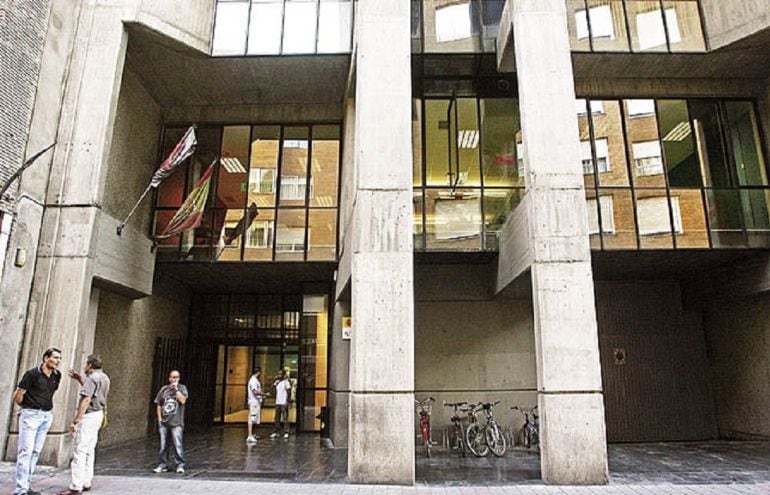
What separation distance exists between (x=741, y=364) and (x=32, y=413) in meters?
15.9

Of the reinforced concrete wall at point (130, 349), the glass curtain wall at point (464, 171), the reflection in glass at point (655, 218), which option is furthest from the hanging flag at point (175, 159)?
the reflection in glass at point (655, 218)

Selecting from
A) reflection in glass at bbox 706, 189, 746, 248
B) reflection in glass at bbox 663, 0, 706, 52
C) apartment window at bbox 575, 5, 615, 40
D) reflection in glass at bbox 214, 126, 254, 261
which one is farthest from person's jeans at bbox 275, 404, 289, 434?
reflection in glass at bbox 663, 0, 706, 52

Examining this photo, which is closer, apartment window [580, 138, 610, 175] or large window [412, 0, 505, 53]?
large window [412, 0, 505, 53]

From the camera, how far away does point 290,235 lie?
45.4 ft

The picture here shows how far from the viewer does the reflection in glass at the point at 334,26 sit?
41.1ft

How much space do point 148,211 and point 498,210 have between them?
9.45 metres

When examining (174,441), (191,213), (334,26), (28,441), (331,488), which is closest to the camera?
(28,441)

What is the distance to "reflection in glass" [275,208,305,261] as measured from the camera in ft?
44.9

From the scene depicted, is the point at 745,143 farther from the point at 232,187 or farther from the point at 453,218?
the point at 232,187

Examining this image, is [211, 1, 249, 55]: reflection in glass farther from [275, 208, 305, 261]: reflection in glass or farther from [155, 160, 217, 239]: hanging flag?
[275, 208, 305, 261]: reflection in glass

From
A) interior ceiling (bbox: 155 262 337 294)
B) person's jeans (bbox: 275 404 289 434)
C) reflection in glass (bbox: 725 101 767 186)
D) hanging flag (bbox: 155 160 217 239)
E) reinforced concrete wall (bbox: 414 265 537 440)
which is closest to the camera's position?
hanging flag (bbox: 155 160 217 239)

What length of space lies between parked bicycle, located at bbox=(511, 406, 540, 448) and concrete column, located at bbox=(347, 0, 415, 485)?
210 inches

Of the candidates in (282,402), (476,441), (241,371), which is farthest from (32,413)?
(241,371)

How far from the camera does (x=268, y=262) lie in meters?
13.6
